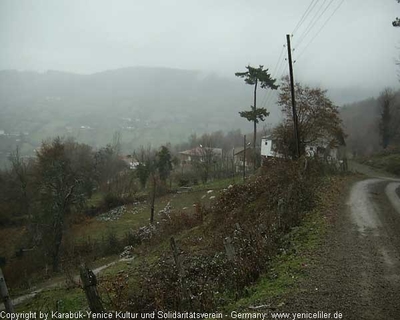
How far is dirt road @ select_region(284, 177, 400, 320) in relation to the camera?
6.62 m

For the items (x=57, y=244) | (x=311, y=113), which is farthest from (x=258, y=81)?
(x=57, y=244)

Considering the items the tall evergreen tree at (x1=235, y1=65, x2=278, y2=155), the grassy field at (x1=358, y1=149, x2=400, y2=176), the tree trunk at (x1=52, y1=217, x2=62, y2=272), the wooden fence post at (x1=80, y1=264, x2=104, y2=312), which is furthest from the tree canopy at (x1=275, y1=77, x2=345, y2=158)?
the wooden fence post at (x1=80, y1=264, x2=104, y2=312)

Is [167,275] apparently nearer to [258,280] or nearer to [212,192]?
[258,280]

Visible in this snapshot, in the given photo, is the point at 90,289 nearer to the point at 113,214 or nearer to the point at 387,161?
the point at 113,214

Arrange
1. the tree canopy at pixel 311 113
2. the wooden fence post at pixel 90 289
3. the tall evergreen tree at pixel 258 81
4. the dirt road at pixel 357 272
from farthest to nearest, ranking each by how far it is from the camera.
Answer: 1. the tall evergreen tree at pixel 258 81
2. the tree canopy at pixel 311 113
3. the wooden fence post at pixel 90 289
4. the dirt road at pixel 357 272

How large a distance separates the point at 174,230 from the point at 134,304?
16.4 metres

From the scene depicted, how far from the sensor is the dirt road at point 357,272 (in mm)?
6621

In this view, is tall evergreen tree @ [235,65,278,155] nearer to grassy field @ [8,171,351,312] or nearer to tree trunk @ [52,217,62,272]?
grassy field @ [8,171,351,312]

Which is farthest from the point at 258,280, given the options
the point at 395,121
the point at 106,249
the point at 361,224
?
the point at 395,121

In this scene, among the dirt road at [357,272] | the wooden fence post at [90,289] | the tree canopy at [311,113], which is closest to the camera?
the dirt road at [357,272]

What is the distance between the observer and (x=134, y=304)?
8359mm

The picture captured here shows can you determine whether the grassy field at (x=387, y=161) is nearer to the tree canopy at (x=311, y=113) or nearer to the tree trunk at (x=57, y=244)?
the tree canopy at (x=311, y=113)

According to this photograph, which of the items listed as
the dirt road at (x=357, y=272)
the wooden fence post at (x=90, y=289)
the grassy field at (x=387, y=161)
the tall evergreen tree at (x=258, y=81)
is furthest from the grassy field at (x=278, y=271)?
the grassy field at (x=387, y=161)

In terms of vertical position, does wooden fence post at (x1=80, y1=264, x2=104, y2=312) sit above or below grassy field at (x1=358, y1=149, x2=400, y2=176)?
below
